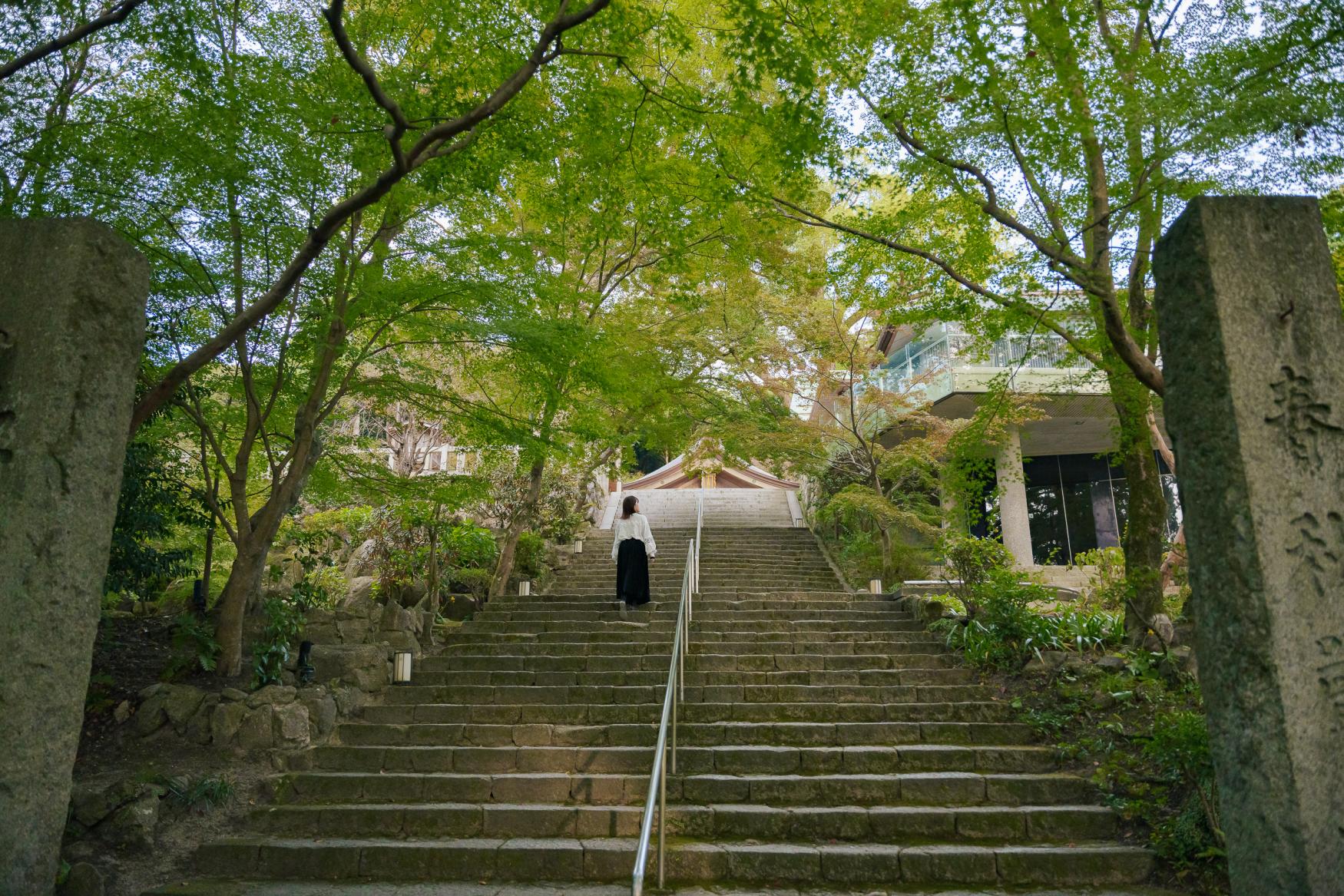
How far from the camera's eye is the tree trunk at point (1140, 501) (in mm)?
7672

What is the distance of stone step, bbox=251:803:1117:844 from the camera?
5543 millimetres

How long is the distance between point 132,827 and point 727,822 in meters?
4.00

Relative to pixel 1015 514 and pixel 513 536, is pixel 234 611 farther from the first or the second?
pixel 1015 514

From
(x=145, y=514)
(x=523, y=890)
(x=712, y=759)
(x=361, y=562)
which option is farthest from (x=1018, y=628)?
(x=361, y=562)

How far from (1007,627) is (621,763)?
4413mm

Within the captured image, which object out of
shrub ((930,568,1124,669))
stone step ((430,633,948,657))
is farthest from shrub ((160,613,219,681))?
shrub ((930,568,1124,669))

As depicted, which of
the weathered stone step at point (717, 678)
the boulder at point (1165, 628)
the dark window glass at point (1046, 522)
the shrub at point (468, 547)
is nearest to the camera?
the boulder at point (1165, 628)

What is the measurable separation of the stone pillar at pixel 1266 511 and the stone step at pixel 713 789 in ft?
9.56

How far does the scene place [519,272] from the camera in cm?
825

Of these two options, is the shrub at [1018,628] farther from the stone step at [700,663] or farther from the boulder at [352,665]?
the boulder at [352,665]

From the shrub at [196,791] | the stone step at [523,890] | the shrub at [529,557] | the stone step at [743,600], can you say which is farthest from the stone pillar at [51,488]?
the shrub at [529,557]

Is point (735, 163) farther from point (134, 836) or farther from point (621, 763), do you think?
point (134, 836)

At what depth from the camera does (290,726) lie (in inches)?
264

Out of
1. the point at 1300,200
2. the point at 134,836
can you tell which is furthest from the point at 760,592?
the point at 1300,200
